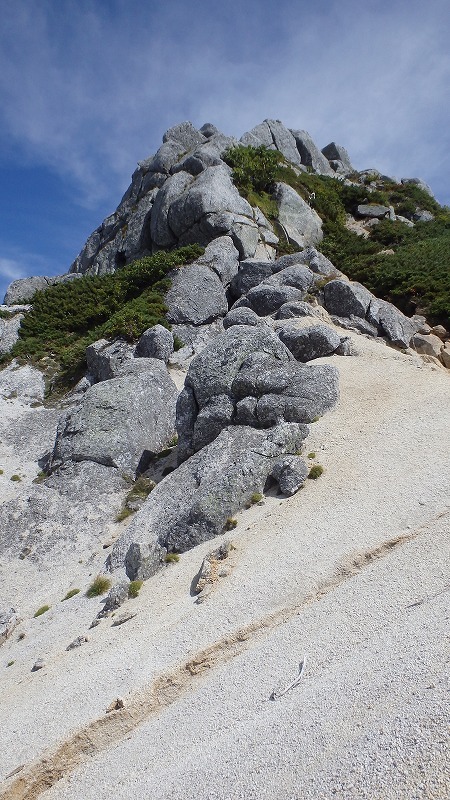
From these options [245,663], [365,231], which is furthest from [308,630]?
[365,231]

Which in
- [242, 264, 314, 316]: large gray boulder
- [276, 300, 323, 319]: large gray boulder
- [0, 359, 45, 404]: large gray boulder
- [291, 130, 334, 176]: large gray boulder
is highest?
[291, 130, 334, 176]: large gray boulder

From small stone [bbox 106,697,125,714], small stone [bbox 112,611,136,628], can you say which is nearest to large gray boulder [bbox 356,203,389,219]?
small stone [bbox 112,611,136,628]

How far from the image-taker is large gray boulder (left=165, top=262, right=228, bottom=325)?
37.2m

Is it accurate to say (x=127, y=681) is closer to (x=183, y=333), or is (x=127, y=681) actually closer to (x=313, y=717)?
(x=313, y=717)

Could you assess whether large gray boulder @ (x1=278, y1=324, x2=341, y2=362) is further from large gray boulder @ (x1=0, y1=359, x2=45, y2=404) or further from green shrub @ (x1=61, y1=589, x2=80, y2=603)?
large gray boulder @ (x1=0, y1=359, x2=45, y2=404)

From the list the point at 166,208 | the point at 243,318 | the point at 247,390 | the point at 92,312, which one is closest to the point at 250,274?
the point at 243,318

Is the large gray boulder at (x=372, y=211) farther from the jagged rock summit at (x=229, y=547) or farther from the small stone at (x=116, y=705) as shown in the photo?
the small stone at (x=116, y=705)

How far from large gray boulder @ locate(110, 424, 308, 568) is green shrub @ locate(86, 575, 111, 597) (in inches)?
29.6

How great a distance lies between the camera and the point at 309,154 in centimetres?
7850

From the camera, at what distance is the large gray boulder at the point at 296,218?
1978 inches

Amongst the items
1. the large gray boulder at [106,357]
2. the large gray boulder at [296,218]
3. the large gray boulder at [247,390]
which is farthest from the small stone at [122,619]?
the large gray boulder at [296,218]

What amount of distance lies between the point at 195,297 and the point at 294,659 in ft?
99.3

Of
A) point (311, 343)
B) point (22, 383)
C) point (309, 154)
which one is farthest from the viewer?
point (309, 154)

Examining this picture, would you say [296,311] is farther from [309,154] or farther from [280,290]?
[309,154]
